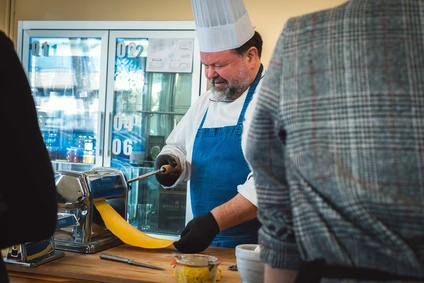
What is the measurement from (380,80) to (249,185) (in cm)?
131

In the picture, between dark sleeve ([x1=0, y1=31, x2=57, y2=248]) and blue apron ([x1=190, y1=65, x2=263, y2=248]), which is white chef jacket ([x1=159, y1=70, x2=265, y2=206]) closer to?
blue apron ([x1=190, y1=65, x2=263, y2=248])

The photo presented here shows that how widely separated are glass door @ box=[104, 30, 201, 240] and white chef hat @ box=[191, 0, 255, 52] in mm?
1345

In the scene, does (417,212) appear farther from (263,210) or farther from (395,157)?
(263,210)

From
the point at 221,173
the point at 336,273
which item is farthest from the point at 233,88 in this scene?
the point at 336,273

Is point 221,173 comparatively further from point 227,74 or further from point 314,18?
point 314,18

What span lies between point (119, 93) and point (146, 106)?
8.9 inches

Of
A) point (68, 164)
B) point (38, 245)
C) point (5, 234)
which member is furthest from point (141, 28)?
point (5, 234)

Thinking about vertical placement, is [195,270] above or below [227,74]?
below

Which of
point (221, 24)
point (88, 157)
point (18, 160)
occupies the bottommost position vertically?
point (88, 157)

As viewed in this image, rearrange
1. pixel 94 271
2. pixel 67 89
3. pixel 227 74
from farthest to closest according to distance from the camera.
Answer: pixel 67 89
pixel 227 74
pixel 94 271

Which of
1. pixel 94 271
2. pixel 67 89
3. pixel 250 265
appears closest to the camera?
pixel 250 265

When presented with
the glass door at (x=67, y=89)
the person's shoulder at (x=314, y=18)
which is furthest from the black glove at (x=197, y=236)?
the glass door at (x=67, y=89)

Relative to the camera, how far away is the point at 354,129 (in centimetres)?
80

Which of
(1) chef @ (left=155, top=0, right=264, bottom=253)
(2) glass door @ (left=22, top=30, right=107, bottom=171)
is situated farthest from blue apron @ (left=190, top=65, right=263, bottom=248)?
(2) glass door @ (left=22, top=30, right=107, bottom=171)
